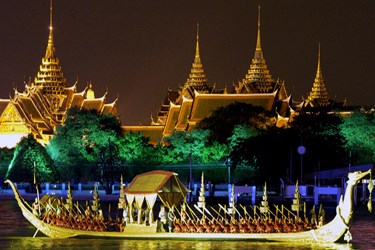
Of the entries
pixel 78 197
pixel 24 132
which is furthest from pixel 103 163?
pixel 24 132

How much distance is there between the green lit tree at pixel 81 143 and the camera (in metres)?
68.2

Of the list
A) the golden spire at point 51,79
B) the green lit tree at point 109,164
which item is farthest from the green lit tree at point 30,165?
the golden spire at point 51,79

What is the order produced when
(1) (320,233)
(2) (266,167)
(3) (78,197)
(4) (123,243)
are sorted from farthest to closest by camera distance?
(3) (78,197) < (2) (266,167) < (4) (123,243) < (1) (320,233)

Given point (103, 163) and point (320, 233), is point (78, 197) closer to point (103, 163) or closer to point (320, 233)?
point (103, 163)

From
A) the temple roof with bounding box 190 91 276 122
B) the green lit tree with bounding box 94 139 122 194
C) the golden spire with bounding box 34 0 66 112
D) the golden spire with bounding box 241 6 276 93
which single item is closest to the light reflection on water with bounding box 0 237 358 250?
the green lit tree with bounding box 94 139 122 194

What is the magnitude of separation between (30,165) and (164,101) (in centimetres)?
3193

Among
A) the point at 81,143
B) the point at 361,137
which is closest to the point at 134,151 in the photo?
the point at 81,143

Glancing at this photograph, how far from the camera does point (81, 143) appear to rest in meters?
68.4

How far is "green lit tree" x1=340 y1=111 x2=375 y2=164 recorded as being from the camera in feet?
207

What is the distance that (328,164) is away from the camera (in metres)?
61.2

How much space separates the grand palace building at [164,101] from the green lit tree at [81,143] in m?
11.9

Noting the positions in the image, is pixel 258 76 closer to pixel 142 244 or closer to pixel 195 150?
pixel 195 150

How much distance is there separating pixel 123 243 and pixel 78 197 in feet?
88.9

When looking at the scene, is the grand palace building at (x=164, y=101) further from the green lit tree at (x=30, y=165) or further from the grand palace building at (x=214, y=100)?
the green lit tree at (x=30, y=165)
